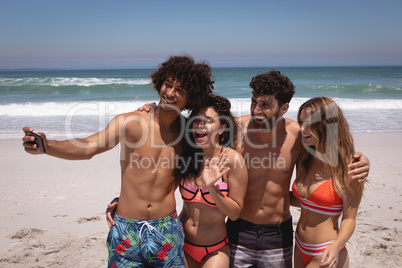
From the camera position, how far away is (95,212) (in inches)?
228

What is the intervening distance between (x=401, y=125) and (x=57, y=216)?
12.5 m

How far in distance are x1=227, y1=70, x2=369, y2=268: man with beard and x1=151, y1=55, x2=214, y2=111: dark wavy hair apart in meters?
0.49

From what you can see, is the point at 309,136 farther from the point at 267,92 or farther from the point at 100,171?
the point at 100,171

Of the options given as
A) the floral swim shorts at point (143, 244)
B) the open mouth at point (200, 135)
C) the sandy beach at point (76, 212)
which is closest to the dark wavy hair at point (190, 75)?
the open mouth at point (200, 135)

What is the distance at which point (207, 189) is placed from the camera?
282 centimetres

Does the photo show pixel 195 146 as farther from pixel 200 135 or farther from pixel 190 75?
pixel 190 75

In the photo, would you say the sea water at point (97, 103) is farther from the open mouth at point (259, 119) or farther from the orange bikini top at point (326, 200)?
the orange bikini top at point (326, 200)

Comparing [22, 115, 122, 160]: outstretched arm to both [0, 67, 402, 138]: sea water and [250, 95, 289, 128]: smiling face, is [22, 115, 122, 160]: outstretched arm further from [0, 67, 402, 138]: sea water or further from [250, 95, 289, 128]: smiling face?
[250, 95, 289, 128]: smiling face

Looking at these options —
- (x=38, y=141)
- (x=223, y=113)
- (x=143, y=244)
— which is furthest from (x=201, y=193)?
(x=38, y=141)

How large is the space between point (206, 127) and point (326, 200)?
114cm

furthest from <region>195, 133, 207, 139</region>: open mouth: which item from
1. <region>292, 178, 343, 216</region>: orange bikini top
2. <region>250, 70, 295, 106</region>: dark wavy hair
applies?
<region>292, 178, 343, 216</region>: orange bikini top

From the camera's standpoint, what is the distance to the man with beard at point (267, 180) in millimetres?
3143

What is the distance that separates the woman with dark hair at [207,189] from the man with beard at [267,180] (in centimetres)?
28

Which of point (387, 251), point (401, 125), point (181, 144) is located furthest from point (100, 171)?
point (401, 125)
